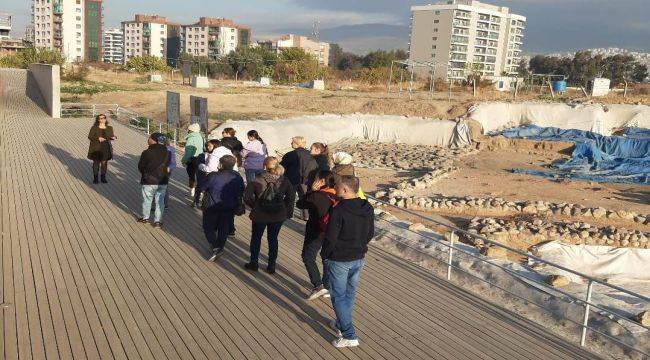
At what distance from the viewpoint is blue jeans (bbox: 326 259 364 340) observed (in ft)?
16.9

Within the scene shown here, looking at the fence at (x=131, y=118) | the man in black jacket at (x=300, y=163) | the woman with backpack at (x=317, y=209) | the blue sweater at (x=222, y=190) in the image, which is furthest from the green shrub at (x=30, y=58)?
the woman with backpack at (x=317, y=209)

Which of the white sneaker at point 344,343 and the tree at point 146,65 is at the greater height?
the tree at point 146,65

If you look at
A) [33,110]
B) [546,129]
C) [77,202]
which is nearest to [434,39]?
[546,129]

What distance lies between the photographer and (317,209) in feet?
19.6

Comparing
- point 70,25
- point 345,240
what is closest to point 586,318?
point 345,240

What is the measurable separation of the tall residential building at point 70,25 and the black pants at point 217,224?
11752cm

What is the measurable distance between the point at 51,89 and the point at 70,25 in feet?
331

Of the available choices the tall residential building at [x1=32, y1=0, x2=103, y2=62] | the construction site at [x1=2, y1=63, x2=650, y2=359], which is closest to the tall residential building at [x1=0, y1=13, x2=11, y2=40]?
the tall residential building at [x1=32, y1=0, x2=103, y2=62]

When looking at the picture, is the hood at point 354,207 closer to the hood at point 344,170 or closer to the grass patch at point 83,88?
the hood at point 344,170

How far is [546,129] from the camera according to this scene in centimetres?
3566

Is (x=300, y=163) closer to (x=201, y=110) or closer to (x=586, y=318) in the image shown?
(x=586, y=318)

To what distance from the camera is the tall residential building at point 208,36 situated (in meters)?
135

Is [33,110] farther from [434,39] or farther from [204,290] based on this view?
[434,39]

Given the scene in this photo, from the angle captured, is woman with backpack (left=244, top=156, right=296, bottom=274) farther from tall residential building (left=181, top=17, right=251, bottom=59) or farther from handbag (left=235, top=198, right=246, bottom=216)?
tall residential building (left=181, top=17, right=251, bottom=59)
